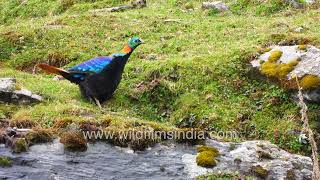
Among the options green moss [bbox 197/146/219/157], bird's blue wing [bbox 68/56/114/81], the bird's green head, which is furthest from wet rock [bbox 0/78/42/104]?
green moss [bbox 197/146/219/157]

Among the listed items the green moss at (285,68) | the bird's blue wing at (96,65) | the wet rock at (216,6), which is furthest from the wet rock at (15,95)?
the wet rock at (216,6)

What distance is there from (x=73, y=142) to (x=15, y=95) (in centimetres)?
346

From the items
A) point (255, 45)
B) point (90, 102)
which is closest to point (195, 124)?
point (90, 102)

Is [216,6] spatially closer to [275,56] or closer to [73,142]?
[275,56]

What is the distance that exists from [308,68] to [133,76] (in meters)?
4.76

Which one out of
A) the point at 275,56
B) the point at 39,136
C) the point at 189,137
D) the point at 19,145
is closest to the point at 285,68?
the point at 275,56

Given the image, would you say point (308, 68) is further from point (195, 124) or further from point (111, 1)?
point (111, 1)

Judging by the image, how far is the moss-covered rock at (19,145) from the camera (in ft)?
30.4

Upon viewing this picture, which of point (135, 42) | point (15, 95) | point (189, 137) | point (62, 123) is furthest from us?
point (135, 42)

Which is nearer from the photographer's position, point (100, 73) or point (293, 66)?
point (100, 73)

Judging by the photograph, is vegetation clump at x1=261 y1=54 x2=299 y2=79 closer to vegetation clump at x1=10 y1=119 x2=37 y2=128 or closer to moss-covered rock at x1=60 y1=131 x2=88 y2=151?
moss-covered rock at x1=60 y1=131 x2=88 y2=151

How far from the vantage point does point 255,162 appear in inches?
387

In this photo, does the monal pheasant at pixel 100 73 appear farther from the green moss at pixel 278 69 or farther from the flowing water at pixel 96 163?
the flowing water at pixel 96 163

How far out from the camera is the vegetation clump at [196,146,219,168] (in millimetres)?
9586
